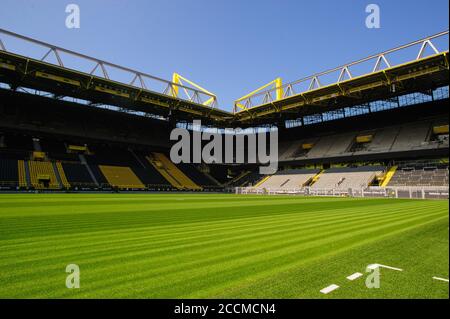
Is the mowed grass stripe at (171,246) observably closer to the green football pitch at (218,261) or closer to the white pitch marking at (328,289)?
the green football pitch at (218,261)

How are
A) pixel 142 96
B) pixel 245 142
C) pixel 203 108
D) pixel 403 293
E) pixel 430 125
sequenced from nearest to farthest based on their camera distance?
pixel 403 293, pixel 430 125, pixel 142 96, pixel 203 108, pixel 245 142

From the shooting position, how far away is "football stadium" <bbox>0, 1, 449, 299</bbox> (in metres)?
4.26

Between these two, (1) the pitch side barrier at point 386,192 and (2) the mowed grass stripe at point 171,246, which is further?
(1) the pitch side barrier at point 386,192

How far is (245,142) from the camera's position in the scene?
212 feet

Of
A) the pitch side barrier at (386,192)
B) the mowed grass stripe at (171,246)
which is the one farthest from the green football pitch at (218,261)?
the pitch side barrier at (386,192)

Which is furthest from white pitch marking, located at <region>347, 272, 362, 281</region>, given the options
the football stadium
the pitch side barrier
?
the pitch side barrier

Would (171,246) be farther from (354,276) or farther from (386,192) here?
(386,192)

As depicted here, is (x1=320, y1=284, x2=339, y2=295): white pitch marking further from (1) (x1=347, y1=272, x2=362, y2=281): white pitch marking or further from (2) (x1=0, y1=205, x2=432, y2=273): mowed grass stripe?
(2) (x1=0, y1=205, x2=432, y2=273): mowed grass stripe

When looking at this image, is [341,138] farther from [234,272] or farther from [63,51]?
[234,272]

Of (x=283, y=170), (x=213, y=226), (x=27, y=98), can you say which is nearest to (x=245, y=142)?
(x=283, y=170)

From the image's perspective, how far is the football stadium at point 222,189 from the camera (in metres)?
4.26

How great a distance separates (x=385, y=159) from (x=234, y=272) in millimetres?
44084

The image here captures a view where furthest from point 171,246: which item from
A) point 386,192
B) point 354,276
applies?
point 386,192

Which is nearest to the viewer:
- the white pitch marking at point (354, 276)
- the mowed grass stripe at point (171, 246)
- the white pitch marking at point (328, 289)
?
the white pitch marking at point (328, 289)
